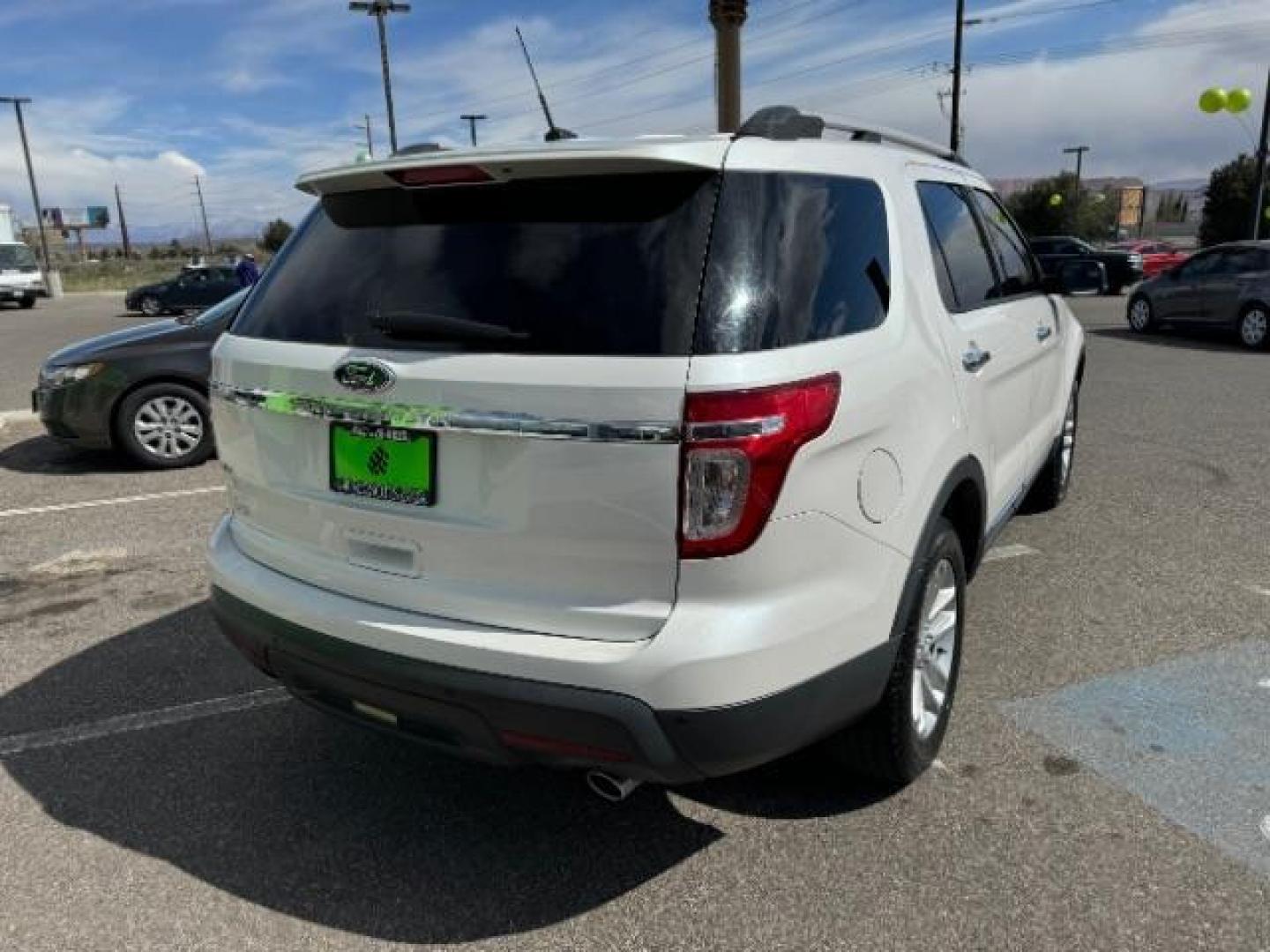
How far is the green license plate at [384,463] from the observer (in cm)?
224

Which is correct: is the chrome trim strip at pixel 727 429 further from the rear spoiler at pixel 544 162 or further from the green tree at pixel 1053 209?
the green tree at pixel 1053 209

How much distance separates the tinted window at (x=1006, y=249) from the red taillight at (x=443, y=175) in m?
2.24

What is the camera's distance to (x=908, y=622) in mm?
2531

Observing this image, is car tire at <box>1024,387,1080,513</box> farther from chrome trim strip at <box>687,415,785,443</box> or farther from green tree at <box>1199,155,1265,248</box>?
green tree at <box>1199,155,1265,248</box>

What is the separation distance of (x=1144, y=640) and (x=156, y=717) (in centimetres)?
373

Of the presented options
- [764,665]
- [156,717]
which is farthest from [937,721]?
[156,717]

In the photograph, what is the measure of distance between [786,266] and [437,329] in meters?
0.81

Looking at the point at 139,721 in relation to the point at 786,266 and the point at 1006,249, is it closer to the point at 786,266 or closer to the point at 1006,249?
the point at 786,266

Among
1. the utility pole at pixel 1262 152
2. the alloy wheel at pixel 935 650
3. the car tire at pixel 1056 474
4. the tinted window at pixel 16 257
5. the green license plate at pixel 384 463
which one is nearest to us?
the green license plate at pixel 384 463

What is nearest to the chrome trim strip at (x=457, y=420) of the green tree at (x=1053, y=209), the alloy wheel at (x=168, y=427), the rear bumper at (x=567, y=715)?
the rear bumper at (x=567, y=715)

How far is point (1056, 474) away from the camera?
18.0ft

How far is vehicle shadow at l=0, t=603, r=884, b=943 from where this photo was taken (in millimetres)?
2475

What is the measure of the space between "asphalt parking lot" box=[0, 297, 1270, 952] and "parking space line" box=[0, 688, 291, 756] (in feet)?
0.04

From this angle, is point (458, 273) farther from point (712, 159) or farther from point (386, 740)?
point (386, 740)
